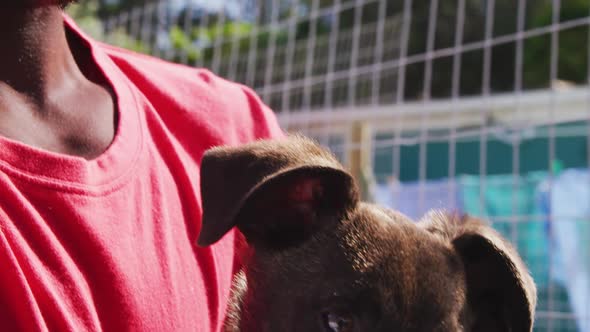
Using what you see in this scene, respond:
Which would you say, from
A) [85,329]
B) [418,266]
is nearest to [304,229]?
[418,266]

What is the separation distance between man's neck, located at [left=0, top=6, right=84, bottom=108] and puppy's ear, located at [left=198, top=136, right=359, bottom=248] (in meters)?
0.46

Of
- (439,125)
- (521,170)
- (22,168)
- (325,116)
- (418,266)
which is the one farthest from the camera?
(521,170)

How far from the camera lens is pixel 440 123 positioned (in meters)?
5.01

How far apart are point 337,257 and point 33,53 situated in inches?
32.3

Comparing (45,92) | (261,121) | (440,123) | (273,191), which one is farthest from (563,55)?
(45,92)

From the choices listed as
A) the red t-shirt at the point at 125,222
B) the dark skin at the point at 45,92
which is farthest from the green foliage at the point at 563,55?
the dark skin at the point at 45,92

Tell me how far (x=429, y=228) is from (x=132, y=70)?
88 cm

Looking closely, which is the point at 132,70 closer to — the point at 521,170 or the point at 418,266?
the point at 418,266

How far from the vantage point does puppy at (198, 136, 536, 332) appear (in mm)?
1736

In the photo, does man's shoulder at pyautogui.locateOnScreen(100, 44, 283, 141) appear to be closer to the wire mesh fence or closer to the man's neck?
the man's neck

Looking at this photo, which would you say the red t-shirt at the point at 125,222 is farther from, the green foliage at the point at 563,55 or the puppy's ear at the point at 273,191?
the green foliage at the point at 563,55

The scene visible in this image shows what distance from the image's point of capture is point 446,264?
6.43 feet

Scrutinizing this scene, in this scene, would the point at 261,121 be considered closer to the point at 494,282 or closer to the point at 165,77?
the point at 165,77

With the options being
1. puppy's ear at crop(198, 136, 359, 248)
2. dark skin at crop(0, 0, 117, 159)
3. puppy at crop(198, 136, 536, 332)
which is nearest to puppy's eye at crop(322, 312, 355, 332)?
puppy at crop(198, 136, 536, 332)
